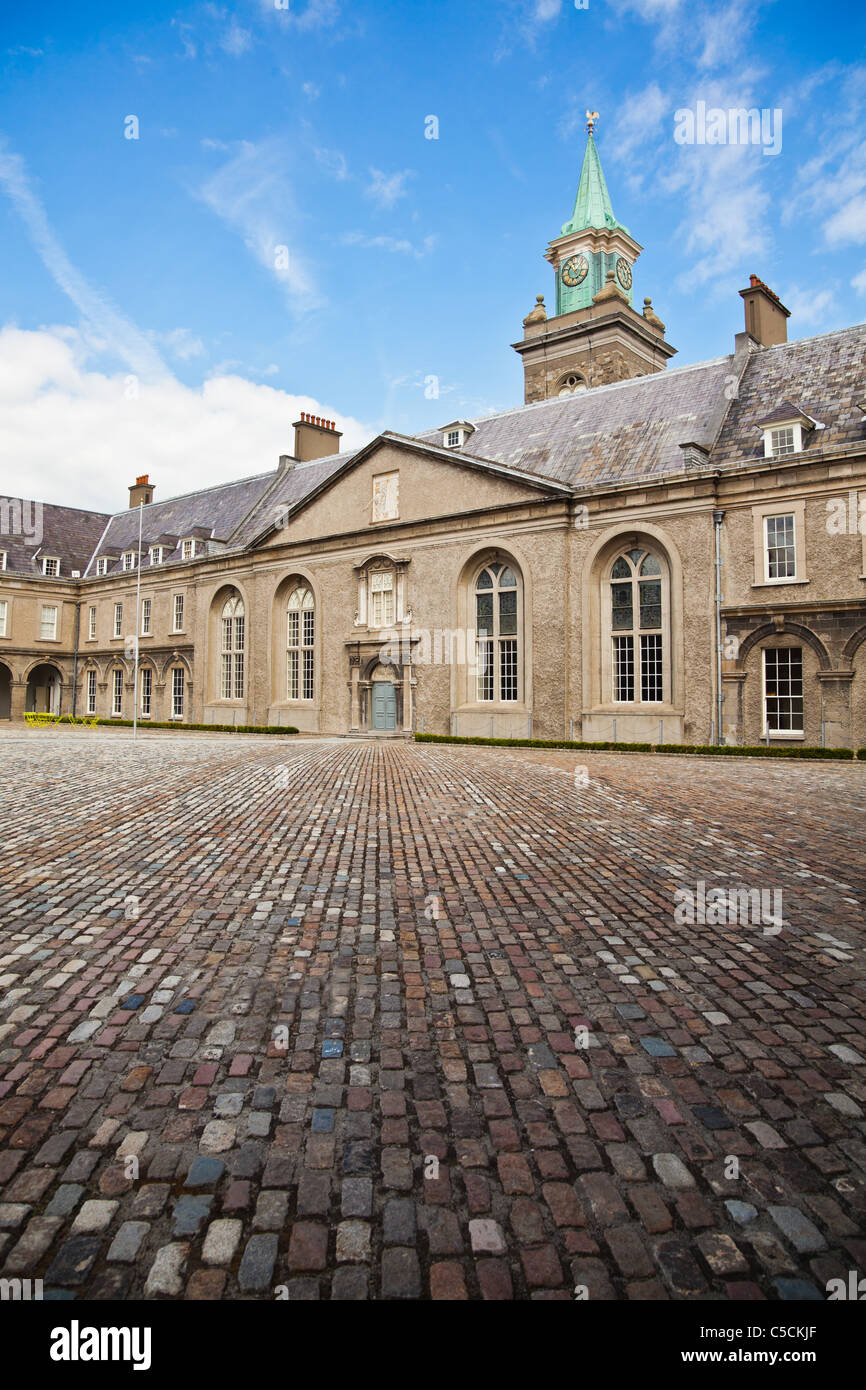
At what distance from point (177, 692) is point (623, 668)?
28013 millimetres

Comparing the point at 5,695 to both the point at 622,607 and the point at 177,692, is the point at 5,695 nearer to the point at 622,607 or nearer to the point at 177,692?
the point at 177,692

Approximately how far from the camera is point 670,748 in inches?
938

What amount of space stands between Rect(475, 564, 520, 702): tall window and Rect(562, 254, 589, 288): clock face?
Answer: 97.2ft

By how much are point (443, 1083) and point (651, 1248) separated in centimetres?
133

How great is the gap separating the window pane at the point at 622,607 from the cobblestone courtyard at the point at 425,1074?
788 inches

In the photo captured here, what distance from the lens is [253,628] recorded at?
1575 inches

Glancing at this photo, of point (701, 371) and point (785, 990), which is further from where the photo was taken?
point (701, 371)

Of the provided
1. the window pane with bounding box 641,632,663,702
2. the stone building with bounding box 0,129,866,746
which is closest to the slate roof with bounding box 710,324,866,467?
the stone building with bounding box 0,129,866,746

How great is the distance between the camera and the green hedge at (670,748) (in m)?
21.6

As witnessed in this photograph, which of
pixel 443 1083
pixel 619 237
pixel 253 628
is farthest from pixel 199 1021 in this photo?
pixel 619 237

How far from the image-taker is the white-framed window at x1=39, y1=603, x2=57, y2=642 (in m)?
51.9

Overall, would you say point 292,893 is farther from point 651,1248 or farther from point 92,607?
point 92,607

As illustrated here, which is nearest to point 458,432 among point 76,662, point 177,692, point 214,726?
point 214,726
